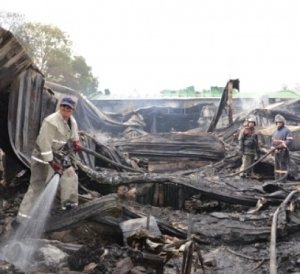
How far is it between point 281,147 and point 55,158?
6.43m

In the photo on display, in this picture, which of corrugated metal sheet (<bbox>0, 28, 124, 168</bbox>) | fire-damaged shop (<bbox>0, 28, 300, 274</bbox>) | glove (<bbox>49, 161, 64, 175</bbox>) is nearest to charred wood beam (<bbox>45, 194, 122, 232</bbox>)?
fire-damaged shop (<bbox>0, 28, 300, 274</bbox>)

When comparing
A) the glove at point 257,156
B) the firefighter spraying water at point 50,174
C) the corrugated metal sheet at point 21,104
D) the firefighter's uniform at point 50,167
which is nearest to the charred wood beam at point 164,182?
the corrugated metal sheet at point 21,104

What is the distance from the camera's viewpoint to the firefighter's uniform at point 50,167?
5.07m

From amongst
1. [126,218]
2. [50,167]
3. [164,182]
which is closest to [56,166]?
[50,167]

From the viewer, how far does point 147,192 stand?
7125 millimetres

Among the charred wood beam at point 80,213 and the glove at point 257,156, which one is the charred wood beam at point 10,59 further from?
the glove at point 257,156

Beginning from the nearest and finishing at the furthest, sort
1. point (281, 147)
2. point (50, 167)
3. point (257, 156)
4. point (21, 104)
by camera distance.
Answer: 1. point (50, 167)
2. point (21, 104)
3. point (281, 147)
4. point (257, 156)

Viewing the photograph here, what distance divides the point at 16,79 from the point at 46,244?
106 inches

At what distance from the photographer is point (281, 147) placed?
9875 millimetres

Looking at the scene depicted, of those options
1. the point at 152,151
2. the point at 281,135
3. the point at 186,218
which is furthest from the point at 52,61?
the point at 186,218

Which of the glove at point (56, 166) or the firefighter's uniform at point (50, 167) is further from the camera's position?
the firefighter's uniform at point (50, 167)

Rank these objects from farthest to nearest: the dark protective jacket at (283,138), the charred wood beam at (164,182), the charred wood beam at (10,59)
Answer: the dark protective jacket at (283,138) < the charred wood beam at (164,182) < the charred wood beam at (10,59)

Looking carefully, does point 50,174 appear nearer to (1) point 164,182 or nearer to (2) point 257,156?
(1) point 164,182

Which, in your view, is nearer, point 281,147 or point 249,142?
point 281,147
